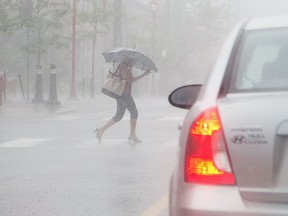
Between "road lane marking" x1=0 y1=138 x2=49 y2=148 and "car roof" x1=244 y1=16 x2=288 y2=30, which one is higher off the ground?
"car roof" x1=244 y1=16 x2=288 y2=30

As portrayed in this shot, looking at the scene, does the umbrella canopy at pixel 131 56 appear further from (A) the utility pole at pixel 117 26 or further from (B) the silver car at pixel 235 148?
(A) the utility pole at pixel 117 26

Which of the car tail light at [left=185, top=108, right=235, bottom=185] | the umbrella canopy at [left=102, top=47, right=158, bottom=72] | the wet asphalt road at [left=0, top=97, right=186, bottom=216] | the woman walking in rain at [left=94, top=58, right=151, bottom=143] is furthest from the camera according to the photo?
the woman walking in rain at [left=94, top=58, right=151, bottom=143]

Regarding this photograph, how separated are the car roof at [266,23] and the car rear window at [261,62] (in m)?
0.05

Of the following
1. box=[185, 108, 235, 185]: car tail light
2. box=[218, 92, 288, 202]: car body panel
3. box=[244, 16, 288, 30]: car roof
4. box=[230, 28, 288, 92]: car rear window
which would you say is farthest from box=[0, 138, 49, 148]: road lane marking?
box=[218, 92, 288, 202]: car body panel

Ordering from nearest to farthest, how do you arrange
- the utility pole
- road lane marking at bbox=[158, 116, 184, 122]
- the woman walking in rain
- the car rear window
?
the car rear window
the woman walking in rain
road lane marking at bbox=[158, 116, 184, 122]
the utility pole

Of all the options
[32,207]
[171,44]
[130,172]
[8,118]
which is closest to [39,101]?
[8,118]

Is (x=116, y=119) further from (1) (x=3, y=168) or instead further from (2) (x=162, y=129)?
(1) (x=3, y=168)

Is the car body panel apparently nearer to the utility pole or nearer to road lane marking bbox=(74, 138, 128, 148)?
road lane marking bbox=(74, 138, 128, 148)

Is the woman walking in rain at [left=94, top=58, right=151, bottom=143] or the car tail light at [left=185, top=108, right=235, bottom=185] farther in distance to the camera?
the woman walking in rain at [left=94, top=58, right=151, bottom=143]

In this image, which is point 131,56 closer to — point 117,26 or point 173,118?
point 173,118

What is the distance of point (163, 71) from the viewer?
5112 centimetres

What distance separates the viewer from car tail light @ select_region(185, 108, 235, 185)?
3.78 m

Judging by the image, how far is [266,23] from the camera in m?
4.52

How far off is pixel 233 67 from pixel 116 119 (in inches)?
383
